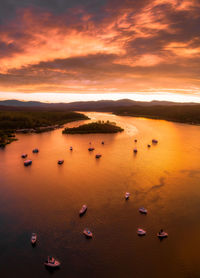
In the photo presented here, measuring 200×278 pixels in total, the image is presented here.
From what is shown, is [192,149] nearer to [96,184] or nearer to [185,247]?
[96,184]

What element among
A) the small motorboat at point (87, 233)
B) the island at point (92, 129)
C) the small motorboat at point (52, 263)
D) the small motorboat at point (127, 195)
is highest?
the island at point (92, 129)

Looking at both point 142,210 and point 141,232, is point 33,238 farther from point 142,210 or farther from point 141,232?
point 142,210

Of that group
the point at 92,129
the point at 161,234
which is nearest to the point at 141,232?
the point at 161,234

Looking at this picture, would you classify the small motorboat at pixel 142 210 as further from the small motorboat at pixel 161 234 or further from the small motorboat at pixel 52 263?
the small motorboat at pixel 52 263

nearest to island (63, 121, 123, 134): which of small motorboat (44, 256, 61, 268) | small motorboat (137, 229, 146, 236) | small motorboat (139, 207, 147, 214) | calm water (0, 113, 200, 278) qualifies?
calm water (0, 113, 200, 278)

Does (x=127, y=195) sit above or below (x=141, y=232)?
above

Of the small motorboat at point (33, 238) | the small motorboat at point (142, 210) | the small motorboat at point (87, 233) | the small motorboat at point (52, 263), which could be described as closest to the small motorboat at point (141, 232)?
the small motorboat at point (142, 210)

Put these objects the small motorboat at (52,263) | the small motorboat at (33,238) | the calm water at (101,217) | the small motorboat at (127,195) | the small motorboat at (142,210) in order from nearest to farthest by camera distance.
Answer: the small motorboat at (52,263) → the calm water at (101,217) → the small motorboat at (33,238) → the small motorboat at (142,210) → the small motorboat at (127,195)

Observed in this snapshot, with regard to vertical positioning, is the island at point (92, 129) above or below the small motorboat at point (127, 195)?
above
